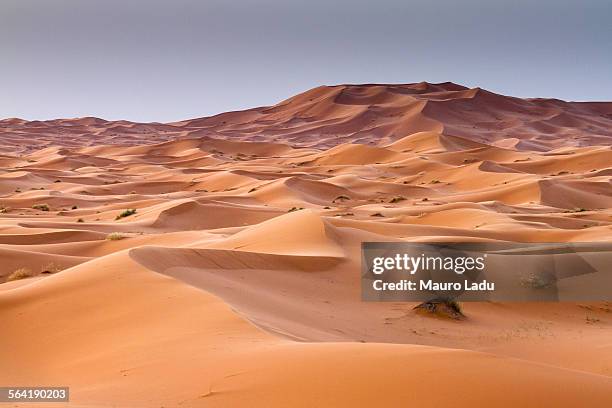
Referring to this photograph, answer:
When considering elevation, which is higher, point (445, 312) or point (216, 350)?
point (216, 350)

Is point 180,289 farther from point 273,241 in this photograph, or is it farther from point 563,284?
point 563,284

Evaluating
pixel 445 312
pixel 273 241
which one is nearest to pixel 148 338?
pixel 445 312

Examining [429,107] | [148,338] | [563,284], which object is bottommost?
[563,284]

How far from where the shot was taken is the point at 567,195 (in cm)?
2752

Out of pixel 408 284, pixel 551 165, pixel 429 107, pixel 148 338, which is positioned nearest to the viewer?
pixel 148 338

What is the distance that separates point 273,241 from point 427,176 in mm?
26375

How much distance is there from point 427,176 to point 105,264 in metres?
31.4

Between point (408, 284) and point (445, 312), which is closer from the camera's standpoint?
point (445, 312)

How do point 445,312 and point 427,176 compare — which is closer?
point 445,312

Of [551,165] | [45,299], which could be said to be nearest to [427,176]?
[551,165]

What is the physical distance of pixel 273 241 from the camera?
13.4m

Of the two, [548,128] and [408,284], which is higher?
[548,128]

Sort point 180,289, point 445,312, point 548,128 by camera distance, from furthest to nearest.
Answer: point 548,128 < point 445,312 < point 180,289

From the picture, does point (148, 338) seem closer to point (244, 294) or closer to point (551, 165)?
point (244, 294)
